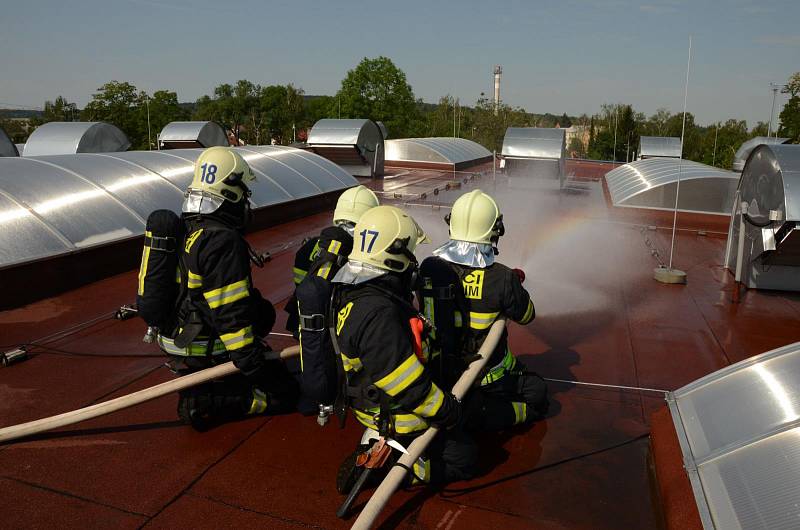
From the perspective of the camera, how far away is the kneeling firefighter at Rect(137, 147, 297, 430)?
414cm

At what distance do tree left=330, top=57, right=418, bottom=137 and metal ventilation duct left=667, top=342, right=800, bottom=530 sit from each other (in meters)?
63.9

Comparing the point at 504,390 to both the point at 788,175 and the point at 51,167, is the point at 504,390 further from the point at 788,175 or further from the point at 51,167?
the point at 51,167

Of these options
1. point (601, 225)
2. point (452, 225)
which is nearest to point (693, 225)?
point (601, 225)

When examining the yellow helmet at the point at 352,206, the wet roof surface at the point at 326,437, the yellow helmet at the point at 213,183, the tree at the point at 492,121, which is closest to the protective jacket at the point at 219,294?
the yellow helmet at the point at 213,183

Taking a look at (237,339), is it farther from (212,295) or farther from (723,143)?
(723,143)

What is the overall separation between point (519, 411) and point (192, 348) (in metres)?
2.58

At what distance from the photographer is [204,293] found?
4.17 meters

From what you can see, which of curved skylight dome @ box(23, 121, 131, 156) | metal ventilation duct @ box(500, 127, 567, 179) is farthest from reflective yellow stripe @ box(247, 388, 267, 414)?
curved skylight dome @ box(23, 121, 131, 156)

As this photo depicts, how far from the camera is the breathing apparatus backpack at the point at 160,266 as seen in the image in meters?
4.29

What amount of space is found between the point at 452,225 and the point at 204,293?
75.5 inches

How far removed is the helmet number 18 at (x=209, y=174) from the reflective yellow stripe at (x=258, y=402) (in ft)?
5.69

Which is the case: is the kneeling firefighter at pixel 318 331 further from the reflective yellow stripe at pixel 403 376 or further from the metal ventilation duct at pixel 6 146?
the metal ventilation duct at pixel 6 146

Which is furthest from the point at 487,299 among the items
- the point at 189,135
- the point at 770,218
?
the point at 189,135

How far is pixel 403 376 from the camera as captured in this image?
3.20 metres
